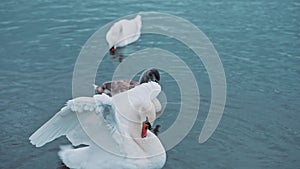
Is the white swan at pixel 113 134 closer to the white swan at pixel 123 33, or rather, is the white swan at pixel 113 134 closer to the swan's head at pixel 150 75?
the swan's head at pixel 150 75

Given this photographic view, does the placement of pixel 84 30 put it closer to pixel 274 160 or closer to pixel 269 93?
pixel 269 93

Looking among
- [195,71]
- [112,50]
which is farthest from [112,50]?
[195,71]

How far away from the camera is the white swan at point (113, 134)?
242 inches

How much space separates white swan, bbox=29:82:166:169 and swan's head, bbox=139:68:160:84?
7.13 feet

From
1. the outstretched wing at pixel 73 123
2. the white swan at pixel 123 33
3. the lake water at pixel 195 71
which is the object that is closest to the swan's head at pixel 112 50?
the white swan at pixel 123 33

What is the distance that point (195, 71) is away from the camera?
9.53 meters

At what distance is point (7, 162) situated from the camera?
6977 mm

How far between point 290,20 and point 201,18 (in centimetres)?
178

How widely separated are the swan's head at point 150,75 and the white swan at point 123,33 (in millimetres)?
1782

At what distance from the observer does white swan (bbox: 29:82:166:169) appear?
6.16 meters

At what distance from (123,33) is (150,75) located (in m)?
2.16

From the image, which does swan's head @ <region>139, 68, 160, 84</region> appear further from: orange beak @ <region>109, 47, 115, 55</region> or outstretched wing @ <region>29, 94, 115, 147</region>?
outstretched wing @ <region>29, 94, 115, 147</region>

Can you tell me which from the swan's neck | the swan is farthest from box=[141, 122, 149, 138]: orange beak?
the swan

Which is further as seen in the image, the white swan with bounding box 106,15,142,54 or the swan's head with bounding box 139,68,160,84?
the white swan with bounding box 106,15,142,54
